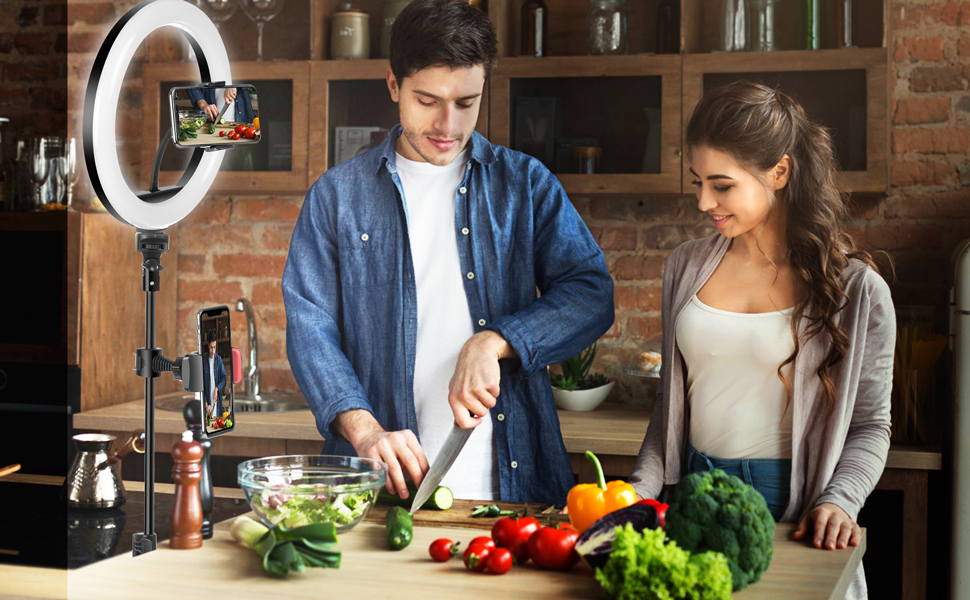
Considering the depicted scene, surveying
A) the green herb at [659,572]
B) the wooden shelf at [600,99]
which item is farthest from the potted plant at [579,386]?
the green herb at [659,572]

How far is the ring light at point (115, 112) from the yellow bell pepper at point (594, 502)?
0.71 m

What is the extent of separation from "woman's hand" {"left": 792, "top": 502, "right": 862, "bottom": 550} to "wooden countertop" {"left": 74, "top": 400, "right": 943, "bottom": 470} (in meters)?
1.04

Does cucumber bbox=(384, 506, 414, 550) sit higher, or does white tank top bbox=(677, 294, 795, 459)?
white tank top bbox=(677, 294, 795, 459)

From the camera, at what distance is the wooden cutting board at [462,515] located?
1.43 m

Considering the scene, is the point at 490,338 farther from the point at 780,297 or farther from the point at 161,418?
the point at 161,418

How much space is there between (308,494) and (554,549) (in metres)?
0.38

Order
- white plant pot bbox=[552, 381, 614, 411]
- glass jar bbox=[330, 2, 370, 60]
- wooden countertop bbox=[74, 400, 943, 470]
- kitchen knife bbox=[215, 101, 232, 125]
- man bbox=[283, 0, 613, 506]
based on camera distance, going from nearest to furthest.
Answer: kitchen knife bbox=[215, 101, 232, 125], man bbox=[283, 0, 613, 506], wooden countertop bbox=[74, 400, 943, 470], white plant pot bbox=[552, 381, 614, 411], glass jar bbox=[330, 2, 370, 60]

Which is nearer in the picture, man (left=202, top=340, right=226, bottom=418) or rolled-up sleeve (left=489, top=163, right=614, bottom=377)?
man (left=202, top=340, right=226, bottom=418)

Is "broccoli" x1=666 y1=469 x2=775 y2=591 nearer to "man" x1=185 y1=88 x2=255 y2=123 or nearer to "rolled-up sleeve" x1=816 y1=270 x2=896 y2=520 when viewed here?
"rolled-up sleeve" x1=816 y1=270 x2=896 y2=520

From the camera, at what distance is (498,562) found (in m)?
1.16

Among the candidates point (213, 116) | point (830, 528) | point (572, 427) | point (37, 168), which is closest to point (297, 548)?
point (213, 116)

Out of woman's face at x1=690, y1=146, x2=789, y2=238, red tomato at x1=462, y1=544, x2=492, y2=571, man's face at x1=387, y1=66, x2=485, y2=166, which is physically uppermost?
man's face at x1=387, y1=66, x2=485, y2=166

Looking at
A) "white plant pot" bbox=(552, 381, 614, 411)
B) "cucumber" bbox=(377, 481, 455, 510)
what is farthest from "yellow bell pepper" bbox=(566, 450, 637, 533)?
"white plant pot" bbox=(552, 381, 614, 411)

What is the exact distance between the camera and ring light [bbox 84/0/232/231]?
1.11 metres
